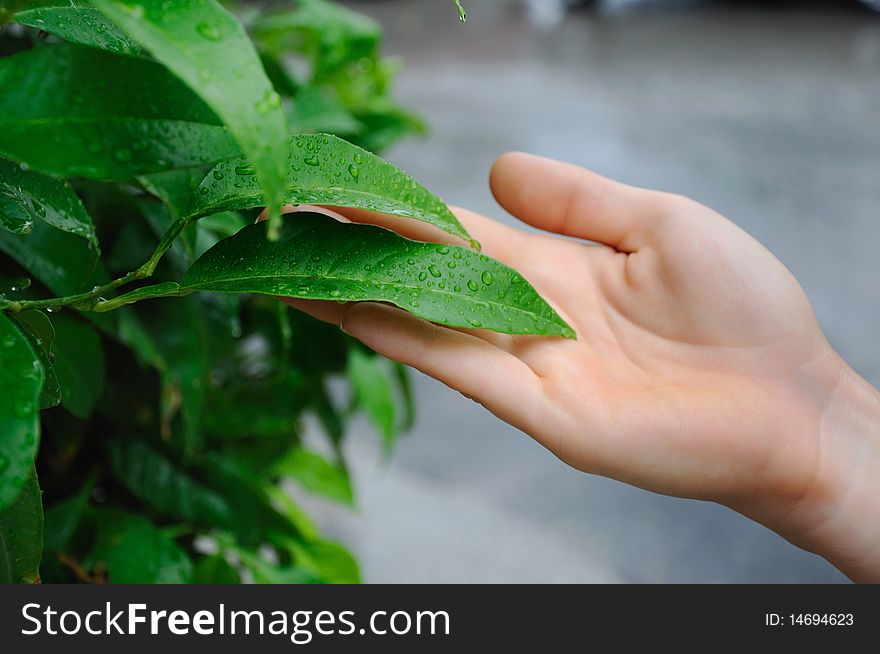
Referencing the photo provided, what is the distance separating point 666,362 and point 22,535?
1.47 feet

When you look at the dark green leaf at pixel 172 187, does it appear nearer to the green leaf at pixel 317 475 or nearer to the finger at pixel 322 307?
the finger at pixel 322 307

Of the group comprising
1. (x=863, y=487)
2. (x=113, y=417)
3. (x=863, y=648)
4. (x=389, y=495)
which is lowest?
(x=863, y=648)

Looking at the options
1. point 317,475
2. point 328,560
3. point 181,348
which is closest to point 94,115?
point 181,348

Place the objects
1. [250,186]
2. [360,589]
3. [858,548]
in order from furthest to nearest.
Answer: [858,548] → [360,589] → [250,186]

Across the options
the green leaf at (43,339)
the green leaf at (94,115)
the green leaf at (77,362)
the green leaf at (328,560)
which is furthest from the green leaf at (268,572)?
the green leaf at (94,115)

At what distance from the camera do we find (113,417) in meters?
0.72

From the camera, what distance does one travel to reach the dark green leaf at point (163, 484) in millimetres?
721

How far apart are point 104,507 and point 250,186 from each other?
0.42 m

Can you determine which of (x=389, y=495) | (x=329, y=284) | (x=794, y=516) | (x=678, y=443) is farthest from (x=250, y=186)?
(x=389, y=495)

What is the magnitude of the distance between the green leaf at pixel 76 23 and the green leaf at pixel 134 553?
389 millimetres

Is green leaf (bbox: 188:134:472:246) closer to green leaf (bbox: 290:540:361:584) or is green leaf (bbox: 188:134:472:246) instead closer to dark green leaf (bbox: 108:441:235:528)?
dark green leaf (bbox: 108:441:235:528)

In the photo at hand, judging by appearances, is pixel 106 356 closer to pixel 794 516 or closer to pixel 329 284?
pixel 329 284

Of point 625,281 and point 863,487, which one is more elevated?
point 625,281

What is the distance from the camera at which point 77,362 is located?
526 millimetres
